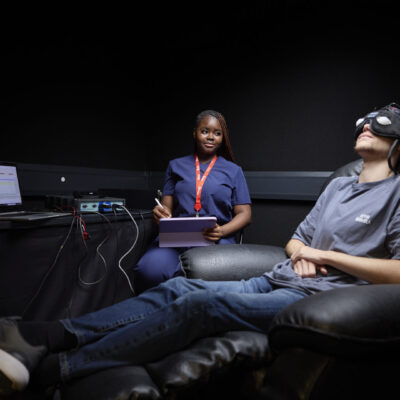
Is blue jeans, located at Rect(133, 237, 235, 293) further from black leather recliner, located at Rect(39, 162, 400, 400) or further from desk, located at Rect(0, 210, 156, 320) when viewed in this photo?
black leather recliner, located at Rect(39, 162, 400, 400)

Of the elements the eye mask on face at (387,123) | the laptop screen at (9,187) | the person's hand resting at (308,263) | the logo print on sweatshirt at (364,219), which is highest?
the eye mask on face at (387,123)

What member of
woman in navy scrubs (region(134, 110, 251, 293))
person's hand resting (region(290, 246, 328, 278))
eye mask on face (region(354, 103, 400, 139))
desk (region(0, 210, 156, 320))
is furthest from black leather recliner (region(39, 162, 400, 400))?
woman in navy scrubs (region(134, 110, 251, 293))

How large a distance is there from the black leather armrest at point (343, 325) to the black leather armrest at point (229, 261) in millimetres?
579

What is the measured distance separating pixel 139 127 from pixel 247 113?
118cm

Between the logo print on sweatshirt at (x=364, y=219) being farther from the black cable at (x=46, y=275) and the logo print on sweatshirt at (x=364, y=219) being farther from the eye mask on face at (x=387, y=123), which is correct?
the black cable at (x=46, y=275)

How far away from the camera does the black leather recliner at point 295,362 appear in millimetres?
750

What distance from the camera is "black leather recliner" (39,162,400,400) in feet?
2.46

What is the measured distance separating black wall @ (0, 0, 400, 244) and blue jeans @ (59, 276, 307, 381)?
1.62 meters

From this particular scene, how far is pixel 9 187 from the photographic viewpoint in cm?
177

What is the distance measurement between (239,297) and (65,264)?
1.09m

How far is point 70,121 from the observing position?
8.38 ft

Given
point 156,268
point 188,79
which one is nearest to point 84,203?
point 156,268

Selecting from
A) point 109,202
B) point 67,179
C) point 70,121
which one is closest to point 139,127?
point 70,121

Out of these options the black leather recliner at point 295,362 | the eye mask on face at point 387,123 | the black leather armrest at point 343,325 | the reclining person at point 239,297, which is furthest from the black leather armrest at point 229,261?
the eye mask on face at point 387,123
